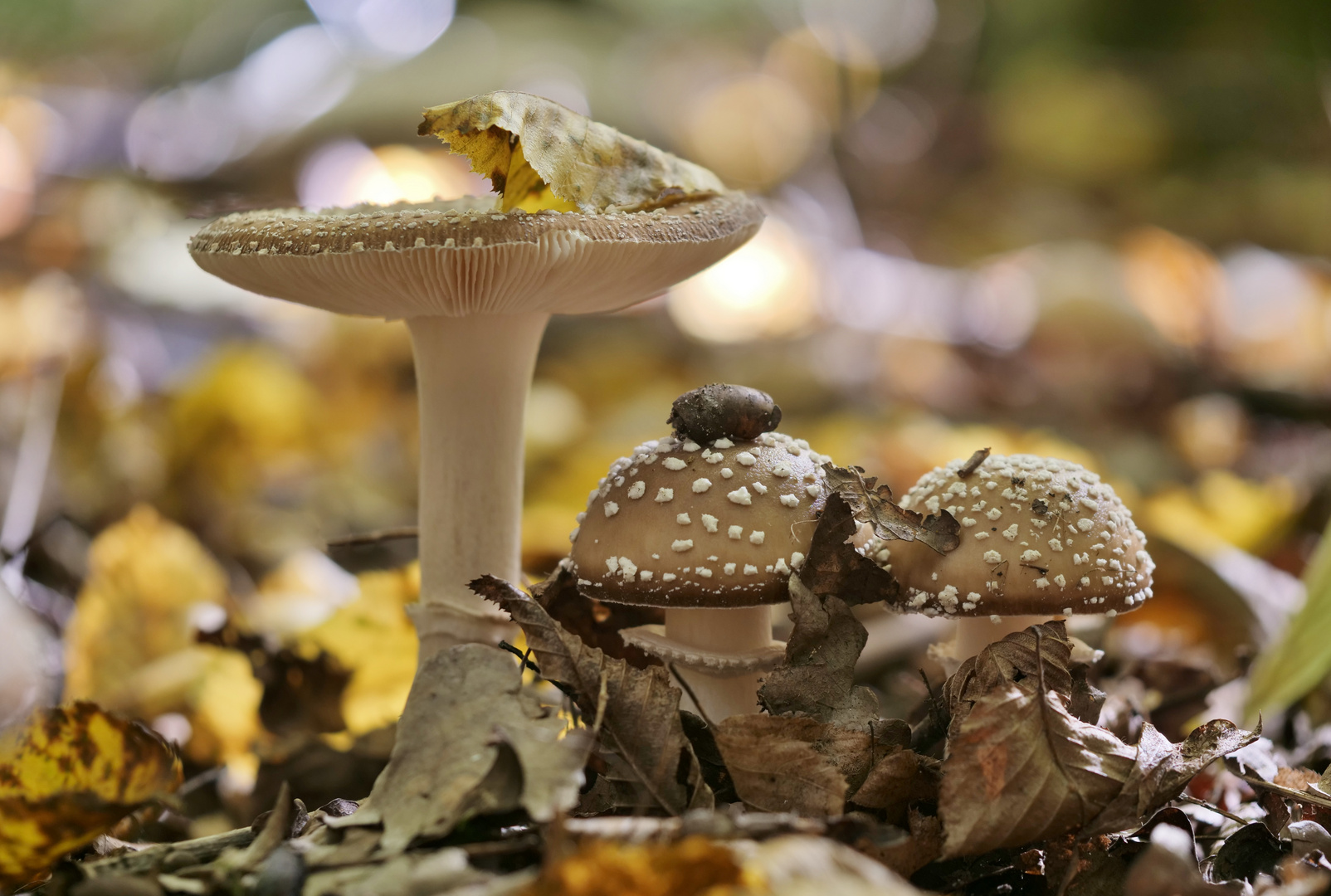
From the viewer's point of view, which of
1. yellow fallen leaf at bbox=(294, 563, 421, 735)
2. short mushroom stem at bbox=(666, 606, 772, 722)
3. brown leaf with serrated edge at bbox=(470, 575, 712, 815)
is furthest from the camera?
yellow fallen leaf at bbox=(294, 563, 421, 735)

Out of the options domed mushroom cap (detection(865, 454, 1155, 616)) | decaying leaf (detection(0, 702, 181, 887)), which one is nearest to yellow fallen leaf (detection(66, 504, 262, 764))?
decaying leaf (detection(0, 702, 181, 887))

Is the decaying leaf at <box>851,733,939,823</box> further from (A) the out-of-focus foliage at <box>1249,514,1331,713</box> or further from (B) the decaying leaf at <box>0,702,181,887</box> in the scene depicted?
(A) the out-of-focus foliage at <box>1249,514,1331,713</box>

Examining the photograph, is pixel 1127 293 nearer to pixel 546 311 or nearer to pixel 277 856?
pixel 546 311

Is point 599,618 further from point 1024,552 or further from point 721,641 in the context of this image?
point 1024,552

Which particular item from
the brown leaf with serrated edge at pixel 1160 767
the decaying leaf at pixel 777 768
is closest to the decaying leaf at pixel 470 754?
the decaying leaf at pixel 777 768

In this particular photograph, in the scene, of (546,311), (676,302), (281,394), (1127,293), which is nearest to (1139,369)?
(1127,293)

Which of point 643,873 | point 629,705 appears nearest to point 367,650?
point 629,705

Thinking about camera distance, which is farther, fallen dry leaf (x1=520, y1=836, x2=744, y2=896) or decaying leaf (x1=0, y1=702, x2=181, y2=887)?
decaying leaf (x1=0, y1=702, x2=181, y2=887)
